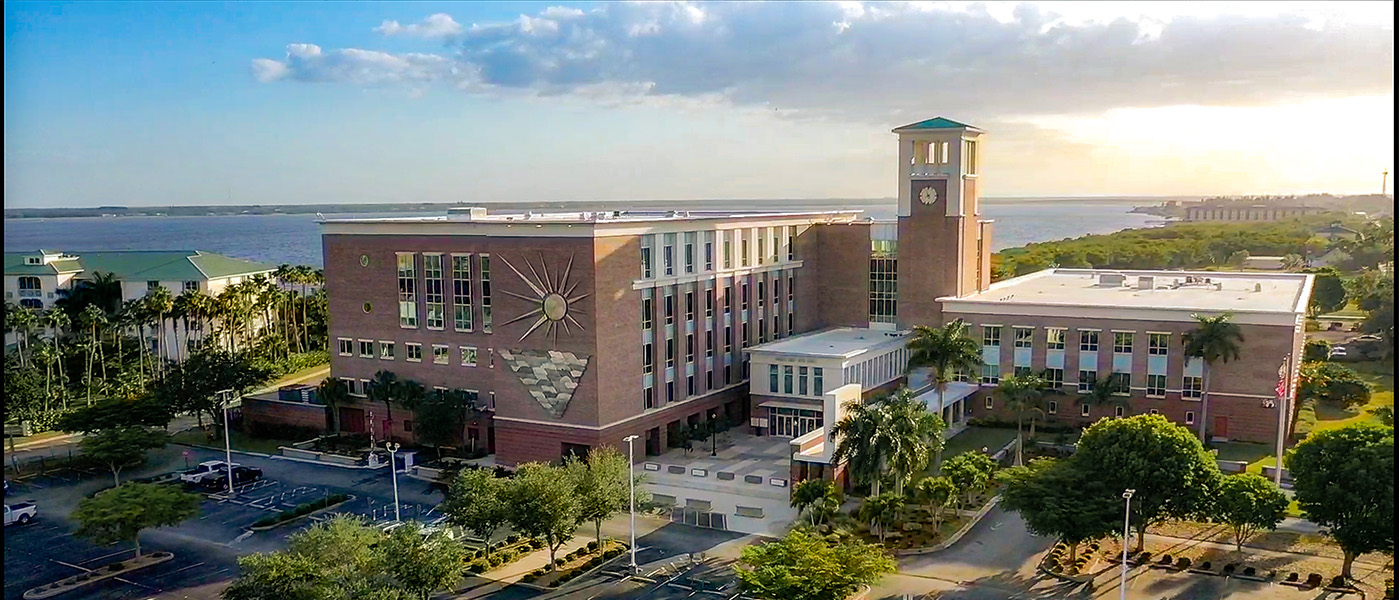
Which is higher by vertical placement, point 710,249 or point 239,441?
point 710,249

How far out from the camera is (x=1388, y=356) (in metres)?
50.6

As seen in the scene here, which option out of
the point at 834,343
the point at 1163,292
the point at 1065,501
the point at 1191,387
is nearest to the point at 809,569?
the point at 1065,501

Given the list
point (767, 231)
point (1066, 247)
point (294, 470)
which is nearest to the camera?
point (294, 470)

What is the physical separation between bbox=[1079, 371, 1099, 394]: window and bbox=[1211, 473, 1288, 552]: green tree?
45.7ft

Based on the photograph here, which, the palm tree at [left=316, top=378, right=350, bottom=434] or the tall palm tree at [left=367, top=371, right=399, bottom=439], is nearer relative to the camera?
the tall palm tree at [left=367, top=371, right=399, bottom=439]

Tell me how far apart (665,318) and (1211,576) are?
60.1 ft

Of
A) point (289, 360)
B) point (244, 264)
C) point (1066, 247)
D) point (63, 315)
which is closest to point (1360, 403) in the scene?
point (289, 360)

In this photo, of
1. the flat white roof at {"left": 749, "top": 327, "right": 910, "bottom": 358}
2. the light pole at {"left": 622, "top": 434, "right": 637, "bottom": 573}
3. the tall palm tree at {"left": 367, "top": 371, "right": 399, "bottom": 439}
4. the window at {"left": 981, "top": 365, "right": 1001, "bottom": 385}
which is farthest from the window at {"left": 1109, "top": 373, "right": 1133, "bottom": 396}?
the tall palm tree at {"left": 367, "top": 371, "right": 399, "bottom": 439}

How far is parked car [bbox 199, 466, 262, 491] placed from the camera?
32.2m

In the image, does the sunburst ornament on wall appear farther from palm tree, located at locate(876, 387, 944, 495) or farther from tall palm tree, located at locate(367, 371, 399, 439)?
palm tree, located at locate(876, 387, 944, 495)

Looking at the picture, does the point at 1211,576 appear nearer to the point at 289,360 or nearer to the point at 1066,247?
the point at 289,360

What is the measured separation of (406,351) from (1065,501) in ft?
79.5

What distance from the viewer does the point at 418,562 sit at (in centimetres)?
1992

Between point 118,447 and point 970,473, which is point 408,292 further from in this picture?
point 970,473
